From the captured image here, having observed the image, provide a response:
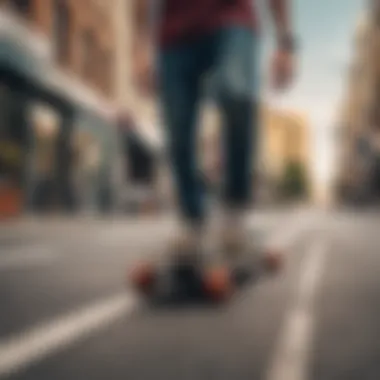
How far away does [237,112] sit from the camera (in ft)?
6.48

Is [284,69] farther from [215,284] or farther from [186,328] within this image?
[186,328]

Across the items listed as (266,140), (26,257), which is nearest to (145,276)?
(266,140)

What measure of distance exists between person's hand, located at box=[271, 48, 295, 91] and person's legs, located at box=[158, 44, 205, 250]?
0.55 feet

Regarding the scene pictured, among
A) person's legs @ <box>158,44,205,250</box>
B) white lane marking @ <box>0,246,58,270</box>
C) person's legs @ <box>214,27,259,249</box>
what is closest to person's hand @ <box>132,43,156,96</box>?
person's legs @ <box>158,44,205,250</box>

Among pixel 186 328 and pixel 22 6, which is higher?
pixel 22 6

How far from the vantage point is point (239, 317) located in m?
1.54

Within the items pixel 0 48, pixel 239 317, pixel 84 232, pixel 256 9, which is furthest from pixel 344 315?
pixel 84 232

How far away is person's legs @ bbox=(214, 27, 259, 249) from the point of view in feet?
5.88

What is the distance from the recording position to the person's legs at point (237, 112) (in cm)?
179

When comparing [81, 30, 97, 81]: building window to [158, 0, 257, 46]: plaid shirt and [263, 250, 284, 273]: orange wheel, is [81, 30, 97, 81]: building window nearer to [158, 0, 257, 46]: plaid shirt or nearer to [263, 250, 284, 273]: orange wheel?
[158, 0, 257, 46]: plaid shirt

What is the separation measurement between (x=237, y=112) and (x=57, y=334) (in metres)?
0.82

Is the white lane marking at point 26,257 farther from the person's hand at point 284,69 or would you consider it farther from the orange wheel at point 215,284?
the person's hand at point 284,69

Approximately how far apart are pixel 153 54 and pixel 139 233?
267cm

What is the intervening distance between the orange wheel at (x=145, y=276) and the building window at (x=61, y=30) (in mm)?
440
